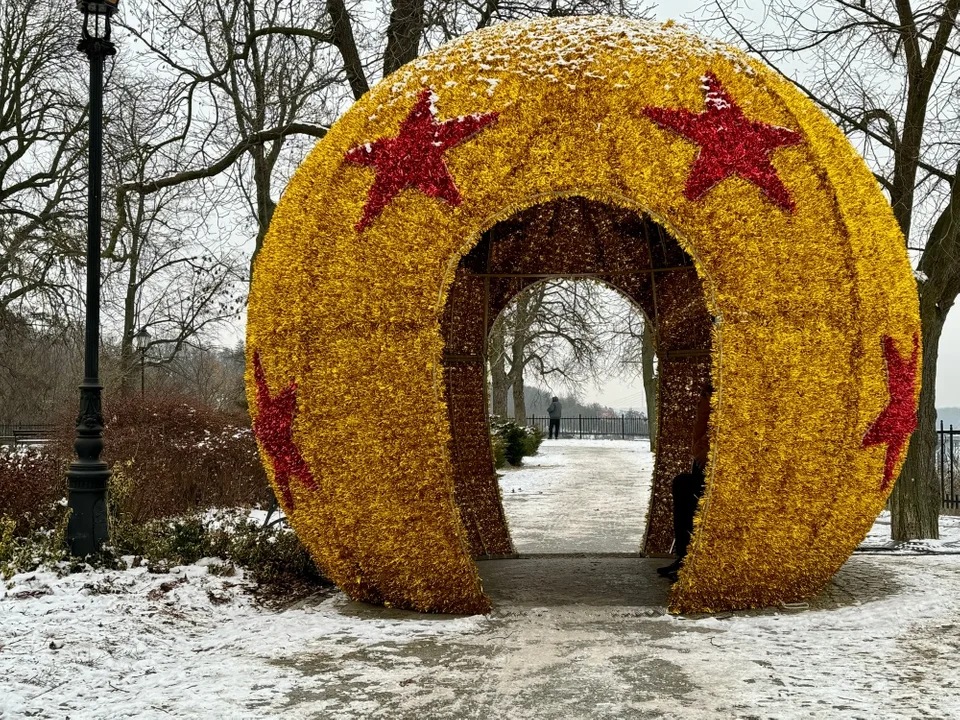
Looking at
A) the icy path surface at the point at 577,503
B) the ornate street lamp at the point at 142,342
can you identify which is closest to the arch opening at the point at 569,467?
the icy path surface at the point at 577,503

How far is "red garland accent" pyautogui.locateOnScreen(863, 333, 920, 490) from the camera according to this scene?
6.00m

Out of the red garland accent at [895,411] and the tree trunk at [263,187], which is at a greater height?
the tree trunk at [263,187]

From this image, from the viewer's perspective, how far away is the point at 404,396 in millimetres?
5801

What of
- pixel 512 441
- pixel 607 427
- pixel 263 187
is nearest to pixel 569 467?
pixel 512 441

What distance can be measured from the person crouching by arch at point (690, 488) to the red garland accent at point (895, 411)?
4.50 ft

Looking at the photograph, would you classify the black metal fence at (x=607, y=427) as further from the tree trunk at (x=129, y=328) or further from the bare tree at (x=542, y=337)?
the tree trunk at (x=129, y=328)

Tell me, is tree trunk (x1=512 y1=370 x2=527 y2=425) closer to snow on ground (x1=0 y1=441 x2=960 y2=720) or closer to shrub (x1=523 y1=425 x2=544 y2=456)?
shrub (x1=523 y1=425 x2=544 y2=456)

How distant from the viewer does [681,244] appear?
18.9ft

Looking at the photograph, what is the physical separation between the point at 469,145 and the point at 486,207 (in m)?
0.43

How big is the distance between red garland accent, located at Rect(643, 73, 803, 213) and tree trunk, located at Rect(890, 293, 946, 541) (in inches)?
191

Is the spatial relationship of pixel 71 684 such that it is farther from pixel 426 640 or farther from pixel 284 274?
pixel 284 274

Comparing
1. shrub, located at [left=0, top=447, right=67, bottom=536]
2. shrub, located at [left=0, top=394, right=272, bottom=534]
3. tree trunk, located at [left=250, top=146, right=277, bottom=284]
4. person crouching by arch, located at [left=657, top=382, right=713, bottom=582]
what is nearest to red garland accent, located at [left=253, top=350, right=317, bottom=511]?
person crouching by arch, located at [left=657, top=382, right=713, bottom=582]

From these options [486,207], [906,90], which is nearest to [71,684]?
[486,207]

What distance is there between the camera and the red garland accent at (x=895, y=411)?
5996mm
